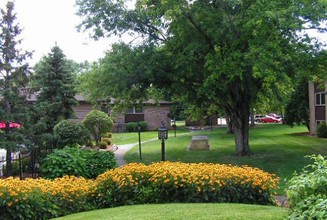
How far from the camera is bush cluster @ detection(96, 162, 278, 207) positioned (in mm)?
8297

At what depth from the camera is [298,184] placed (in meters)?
4.61

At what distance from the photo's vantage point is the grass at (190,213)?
6012 millimetres

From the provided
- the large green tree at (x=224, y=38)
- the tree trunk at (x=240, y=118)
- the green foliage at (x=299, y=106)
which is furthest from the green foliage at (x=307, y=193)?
the green foliage at (x=299, y=106)

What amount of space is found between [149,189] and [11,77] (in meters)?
9.59

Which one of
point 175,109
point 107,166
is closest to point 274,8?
point 107,166

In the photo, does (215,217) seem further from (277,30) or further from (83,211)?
(277,30)

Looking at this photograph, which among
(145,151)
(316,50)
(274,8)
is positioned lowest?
(145,151)

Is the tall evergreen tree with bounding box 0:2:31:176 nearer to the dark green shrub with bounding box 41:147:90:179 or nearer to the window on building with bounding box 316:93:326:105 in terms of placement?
the dark green shrub with bounding box 41:147:90:179

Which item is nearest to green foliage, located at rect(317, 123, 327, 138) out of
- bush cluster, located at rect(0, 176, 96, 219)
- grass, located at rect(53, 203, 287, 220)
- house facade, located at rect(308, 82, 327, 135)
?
house facade, located at rect(308, 82, 327, 135)

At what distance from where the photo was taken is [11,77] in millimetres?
15750

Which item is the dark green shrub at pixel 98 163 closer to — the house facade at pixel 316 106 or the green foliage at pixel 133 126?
the house facade at pixel 316 106

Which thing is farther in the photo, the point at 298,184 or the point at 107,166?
the point at 107,166

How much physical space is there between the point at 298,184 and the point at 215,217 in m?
1.73

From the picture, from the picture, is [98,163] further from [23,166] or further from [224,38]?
[224,38]
